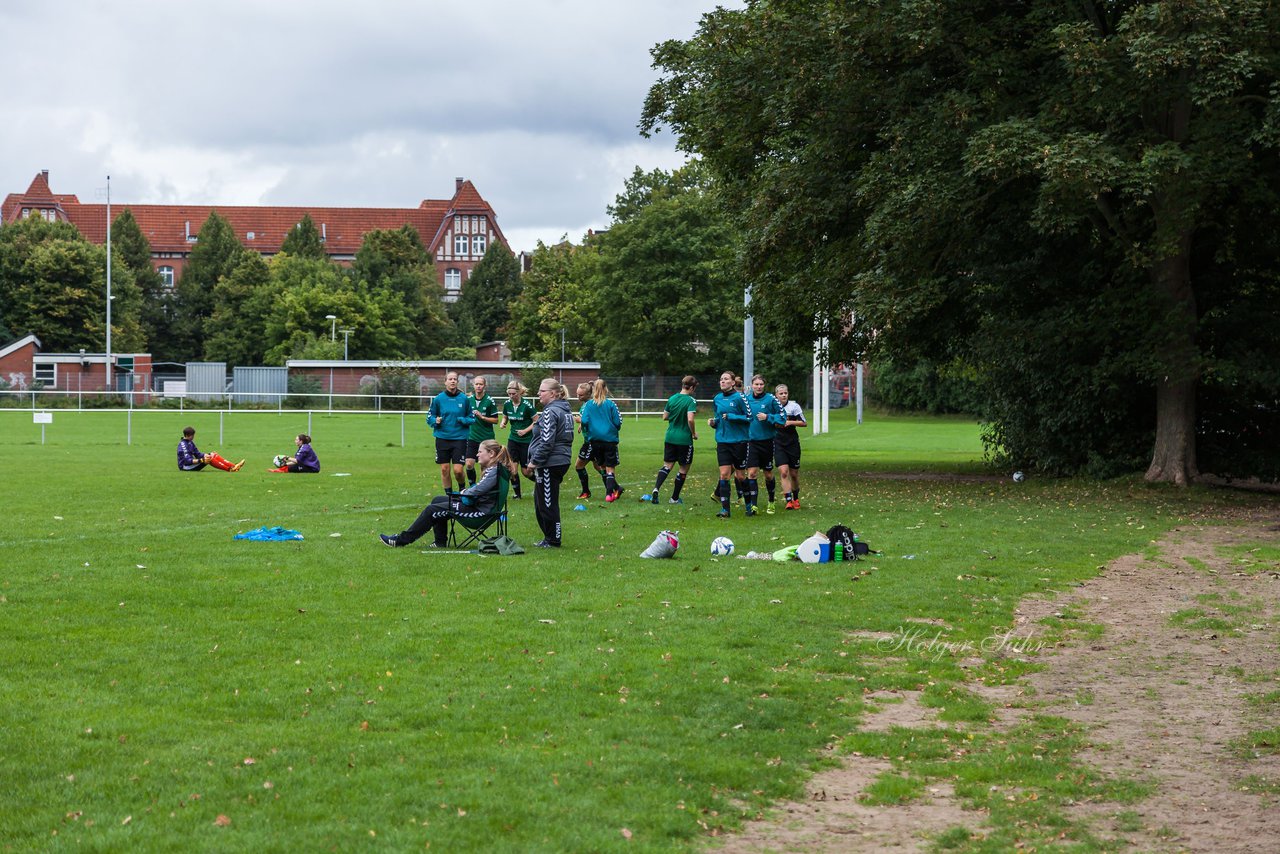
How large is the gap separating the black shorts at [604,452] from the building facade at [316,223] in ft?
365

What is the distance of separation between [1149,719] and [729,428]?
34.6 ft

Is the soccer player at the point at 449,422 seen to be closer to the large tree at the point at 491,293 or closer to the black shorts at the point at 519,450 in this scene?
the black shorts at the point at 519,450

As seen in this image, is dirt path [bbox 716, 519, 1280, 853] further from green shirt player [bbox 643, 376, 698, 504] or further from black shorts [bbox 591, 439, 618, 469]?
black shorts [bbox 591, 439, 618, 469]

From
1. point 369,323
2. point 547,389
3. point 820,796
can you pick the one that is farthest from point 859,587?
point 369,323

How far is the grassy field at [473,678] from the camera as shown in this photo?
5668 mm

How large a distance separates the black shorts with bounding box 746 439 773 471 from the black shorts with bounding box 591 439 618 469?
232cm

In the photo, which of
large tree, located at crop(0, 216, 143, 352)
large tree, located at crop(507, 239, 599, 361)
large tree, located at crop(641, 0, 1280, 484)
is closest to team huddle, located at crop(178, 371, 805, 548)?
large tree, located at crop(641, 0, 1280, 484)

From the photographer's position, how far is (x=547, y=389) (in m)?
14.1

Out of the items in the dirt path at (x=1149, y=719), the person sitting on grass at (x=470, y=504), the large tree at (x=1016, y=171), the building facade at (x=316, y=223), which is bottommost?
the dirt path at (x=1149, y=719)

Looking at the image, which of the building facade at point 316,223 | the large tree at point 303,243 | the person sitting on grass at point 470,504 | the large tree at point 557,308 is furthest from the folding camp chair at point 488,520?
the building facade at point 316,223

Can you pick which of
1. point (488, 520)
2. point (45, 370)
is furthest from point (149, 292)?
point (488, 520)

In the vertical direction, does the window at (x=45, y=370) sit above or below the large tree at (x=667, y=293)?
below

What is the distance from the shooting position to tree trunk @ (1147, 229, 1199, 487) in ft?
70.4

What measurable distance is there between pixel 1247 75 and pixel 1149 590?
9.44 meters
